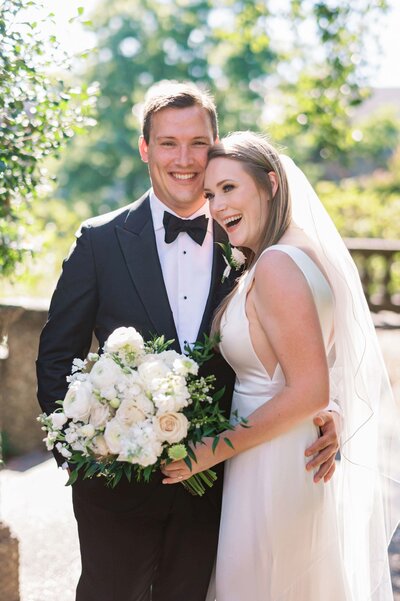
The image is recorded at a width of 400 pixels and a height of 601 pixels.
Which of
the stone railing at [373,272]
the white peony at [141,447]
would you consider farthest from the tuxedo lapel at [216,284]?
the stone railing at [373,272]

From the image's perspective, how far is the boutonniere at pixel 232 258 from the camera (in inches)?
113

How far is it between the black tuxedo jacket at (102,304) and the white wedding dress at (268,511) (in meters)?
0.22

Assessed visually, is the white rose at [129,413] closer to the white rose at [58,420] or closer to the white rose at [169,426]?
the white rose at [169,426]

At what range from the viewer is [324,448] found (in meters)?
2.72

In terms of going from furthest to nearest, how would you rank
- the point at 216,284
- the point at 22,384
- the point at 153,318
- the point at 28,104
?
1. the point at 22,384
2. the point at 28,104
3. the point at 216,284
4. the point at 153,318

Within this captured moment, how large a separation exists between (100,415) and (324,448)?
0.85 metres

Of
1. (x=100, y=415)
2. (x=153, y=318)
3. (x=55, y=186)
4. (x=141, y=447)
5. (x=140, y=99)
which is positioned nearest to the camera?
(x=141, y=447)

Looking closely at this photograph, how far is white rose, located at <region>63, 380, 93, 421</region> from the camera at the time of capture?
229 centimetres

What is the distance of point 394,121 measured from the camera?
1565 inches

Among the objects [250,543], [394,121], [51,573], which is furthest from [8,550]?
[394,121]

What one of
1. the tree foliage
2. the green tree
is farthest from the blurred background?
the green tree

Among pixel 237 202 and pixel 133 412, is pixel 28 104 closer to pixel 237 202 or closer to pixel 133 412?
pixel 237 202

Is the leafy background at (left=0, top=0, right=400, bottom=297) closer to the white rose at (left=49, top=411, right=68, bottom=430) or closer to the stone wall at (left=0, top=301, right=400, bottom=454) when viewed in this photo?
the stone wall at (left=0, top=301, right=400, bottom=454)

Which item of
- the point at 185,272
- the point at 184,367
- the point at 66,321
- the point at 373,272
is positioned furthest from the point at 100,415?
the point at 373,272
